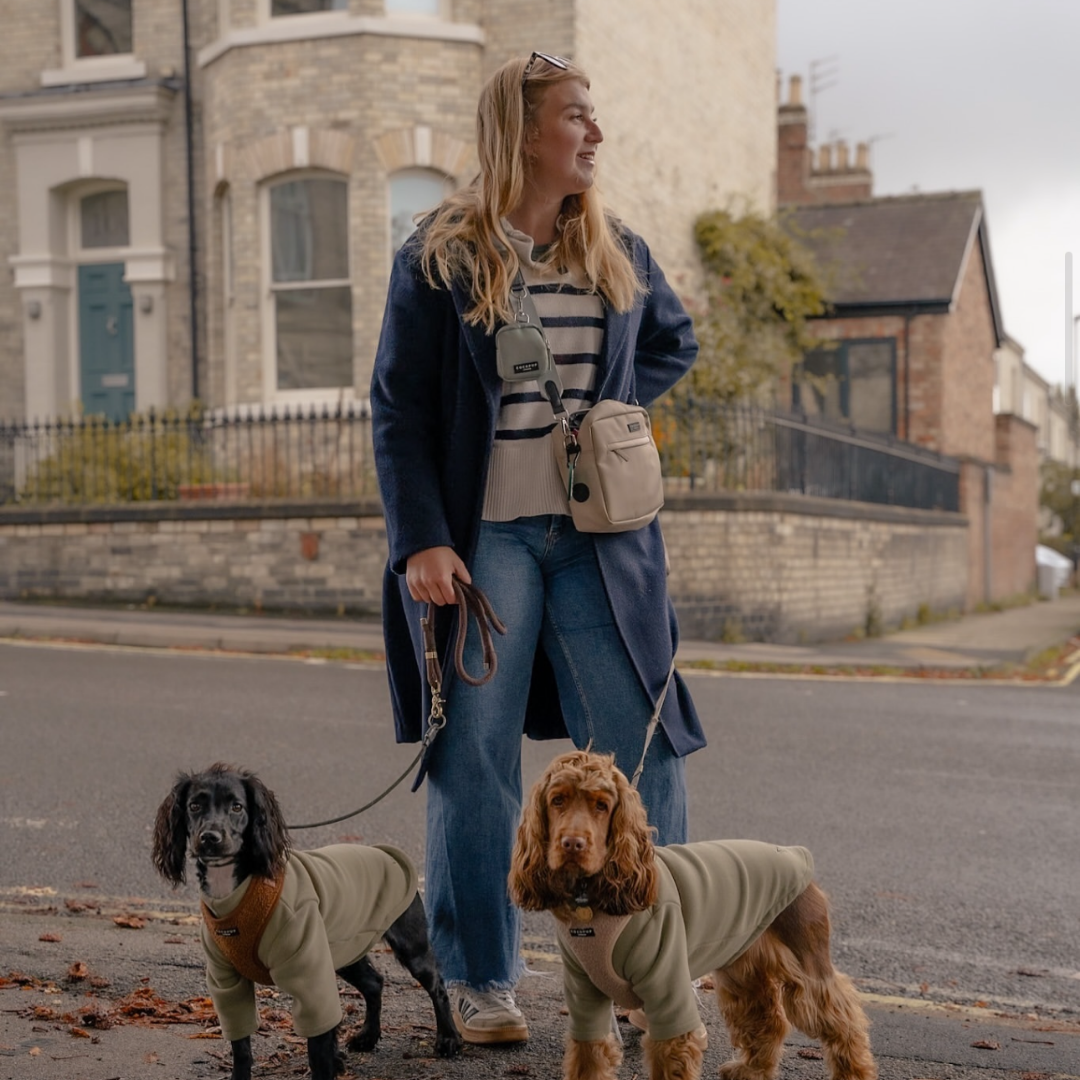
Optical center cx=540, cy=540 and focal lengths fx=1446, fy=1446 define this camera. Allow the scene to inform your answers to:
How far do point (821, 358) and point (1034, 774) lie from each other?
66.2 feet

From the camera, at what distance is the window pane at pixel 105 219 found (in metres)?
19.9

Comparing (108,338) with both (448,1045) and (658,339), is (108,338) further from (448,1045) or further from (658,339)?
(448,1045)

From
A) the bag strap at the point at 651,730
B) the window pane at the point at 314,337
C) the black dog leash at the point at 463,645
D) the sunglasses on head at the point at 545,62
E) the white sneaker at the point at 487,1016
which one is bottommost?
the white sneaker at the point at 487,1016

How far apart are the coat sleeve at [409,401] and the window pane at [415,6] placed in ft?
48.4

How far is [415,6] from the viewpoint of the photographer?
57.1 feet

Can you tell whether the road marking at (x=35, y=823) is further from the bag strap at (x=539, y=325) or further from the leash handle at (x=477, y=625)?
the bag strap at (x=539, y=325)

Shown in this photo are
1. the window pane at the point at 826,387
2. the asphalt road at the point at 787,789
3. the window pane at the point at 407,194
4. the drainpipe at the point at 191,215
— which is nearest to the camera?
the asphalt road at the point at 787,789

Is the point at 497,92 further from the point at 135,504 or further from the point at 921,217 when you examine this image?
the point at 921,217

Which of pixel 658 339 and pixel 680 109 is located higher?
pixel 680 109

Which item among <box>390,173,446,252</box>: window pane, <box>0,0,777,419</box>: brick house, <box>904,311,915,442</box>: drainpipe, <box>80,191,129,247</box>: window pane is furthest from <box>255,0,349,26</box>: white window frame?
<box>904,311,915,442</box>: drainpipe

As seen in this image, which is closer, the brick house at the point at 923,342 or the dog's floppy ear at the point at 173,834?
the dog's floppy ear at the point at 173,834

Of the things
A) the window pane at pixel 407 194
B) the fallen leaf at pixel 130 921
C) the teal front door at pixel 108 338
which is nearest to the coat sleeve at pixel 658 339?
A: the fallen leaf at pixel 130 921

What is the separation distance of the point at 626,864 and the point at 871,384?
25.3 m

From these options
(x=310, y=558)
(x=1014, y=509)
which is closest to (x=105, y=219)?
(x=310, y=558)
